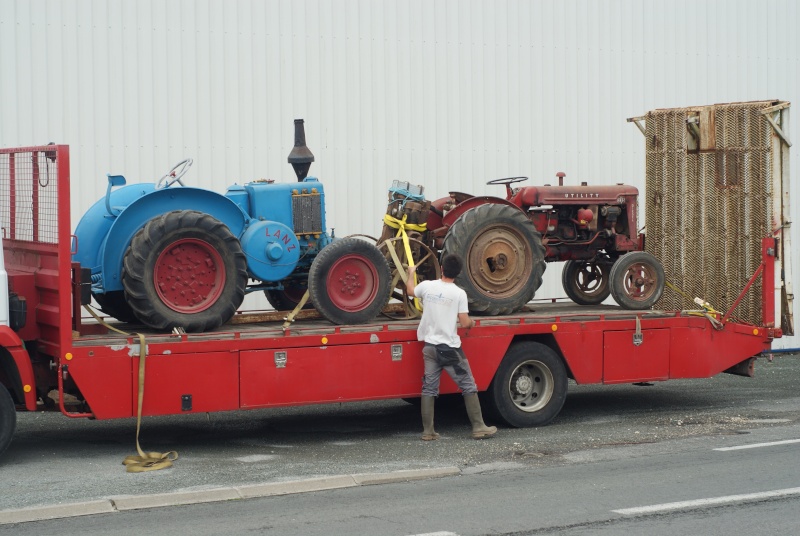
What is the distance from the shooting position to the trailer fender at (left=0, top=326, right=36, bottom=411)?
30.9ft

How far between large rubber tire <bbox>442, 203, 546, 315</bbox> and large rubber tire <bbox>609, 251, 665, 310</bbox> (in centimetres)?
104

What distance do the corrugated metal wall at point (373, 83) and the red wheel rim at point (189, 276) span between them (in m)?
4.27

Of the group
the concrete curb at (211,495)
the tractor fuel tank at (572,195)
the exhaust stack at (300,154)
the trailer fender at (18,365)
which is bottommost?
the concrete curb at (211,495)

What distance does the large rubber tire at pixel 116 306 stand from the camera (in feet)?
37.6

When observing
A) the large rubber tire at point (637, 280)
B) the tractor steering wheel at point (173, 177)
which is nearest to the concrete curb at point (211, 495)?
the tractor steering wheel at point (173, 177)

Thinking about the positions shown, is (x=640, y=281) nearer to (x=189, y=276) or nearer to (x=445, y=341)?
(x=445, y=341)

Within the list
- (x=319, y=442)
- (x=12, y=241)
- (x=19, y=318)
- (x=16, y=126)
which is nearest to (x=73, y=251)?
(x=12, y=241)

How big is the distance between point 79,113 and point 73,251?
12.9 ft

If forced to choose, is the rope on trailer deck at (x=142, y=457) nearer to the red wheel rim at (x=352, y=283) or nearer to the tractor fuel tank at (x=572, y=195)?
the red wheel rim at (x=352, y=283)

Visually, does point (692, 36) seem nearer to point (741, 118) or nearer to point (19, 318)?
point (741, 118)

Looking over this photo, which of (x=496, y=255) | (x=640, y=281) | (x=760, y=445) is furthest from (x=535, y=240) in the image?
(x=760, y=445)

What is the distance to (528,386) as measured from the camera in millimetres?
11875

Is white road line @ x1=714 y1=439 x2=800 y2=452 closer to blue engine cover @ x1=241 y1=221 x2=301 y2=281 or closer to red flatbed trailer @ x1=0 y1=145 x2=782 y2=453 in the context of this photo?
red flatbed trailer @ x1=0 y1=145 x2=782 y2=453

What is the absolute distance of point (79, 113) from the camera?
46.7 feet
